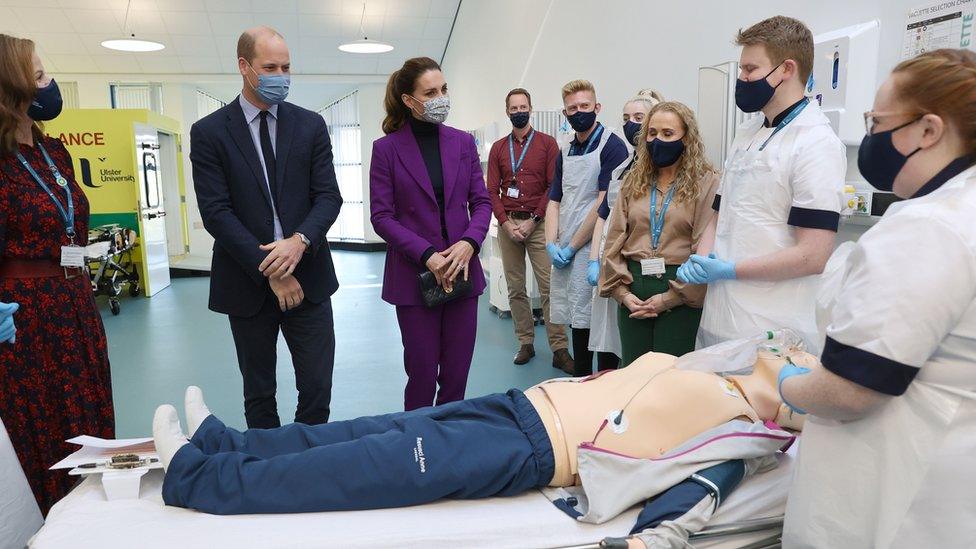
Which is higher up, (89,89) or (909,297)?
(89,89)

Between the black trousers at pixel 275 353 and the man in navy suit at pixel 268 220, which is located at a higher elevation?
the man in navy suit at pixel 268 220

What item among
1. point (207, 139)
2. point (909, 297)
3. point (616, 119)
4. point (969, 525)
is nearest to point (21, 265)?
point (207, 139)

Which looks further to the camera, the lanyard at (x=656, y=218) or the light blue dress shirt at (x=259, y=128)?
the lanyard at (x=656, y=218)

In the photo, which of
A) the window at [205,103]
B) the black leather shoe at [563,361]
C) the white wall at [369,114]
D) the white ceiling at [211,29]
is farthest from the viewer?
the white wall at [369,114]

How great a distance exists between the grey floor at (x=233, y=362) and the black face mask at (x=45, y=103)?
152cm

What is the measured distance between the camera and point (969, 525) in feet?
3.40

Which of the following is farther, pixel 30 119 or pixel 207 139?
pixel 207 139

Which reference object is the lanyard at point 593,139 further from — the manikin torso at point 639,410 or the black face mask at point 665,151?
the manikin torso at point 639,410

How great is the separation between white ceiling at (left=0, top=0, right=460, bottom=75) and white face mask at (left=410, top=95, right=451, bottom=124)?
603 centimetres

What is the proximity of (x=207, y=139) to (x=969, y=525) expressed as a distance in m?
2.11

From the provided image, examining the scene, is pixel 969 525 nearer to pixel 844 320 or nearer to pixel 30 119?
pixel 844 320

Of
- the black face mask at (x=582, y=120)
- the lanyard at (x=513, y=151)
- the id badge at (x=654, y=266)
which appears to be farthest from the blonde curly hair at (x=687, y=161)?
the lanyard at (x=513, y=151)

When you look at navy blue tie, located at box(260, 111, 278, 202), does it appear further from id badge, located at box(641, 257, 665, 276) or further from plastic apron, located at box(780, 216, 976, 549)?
plastic apron, located at box(780, 216, 976, 549)

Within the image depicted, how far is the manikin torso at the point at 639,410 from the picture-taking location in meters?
1.59
